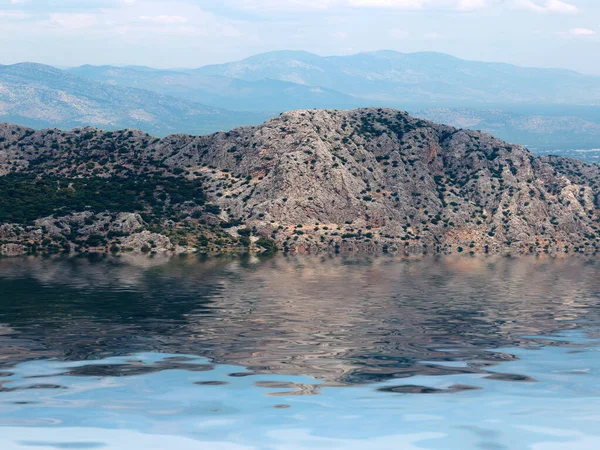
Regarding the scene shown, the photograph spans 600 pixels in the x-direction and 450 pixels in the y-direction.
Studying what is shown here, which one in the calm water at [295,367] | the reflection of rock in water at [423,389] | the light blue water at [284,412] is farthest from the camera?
the reflection of rock in water at [423,389]

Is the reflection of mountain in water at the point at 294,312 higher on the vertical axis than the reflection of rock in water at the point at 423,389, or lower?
lower

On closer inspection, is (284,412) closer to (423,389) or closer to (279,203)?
(423,389)

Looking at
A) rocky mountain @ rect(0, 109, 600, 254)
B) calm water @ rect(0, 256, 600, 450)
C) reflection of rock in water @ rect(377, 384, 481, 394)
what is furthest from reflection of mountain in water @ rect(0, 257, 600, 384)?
rocky mountain @ rect(0, 109, 600, 254)

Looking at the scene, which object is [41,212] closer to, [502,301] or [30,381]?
[502,301]

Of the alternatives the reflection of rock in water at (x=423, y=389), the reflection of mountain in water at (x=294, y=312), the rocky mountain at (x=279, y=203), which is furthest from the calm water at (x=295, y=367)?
the rocky mountain at (x=279, y=203)

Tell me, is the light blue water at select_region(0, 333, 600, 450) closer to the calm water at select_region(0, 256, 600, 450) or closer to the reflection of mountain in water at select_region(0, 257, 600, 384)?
the calm water at select_region(0, 256, 600, 450)

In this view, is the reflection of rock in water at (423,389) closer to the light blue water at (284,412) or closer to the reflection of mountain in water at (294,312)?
the light blue water at (284,412)

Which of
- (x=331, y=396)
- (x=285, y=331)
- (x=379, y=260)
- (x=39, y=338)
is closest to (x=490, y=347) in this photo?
(x=285, y=331)
